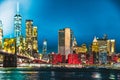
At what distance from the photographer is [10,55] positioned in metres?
189

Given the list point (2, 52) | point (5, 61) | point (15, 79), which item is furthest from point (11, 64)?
point (15, 79)

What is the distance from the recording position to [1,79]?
116 m

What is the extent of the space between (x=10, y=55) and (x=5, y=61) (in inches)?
395

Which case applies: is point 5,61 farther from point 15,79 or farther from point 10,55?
point 15,79

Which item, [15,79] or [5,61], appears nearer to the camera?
[15,79]

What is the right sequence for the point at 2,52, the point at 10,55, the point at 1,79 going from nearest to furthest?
the point at 1,79 → the point at 2,52 → the point at 10,55

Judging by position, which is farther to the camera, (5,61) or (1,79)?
(5,61)

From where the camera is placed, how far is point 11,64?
645ft

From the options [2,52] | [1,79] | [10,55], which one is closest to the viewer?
[1,79]

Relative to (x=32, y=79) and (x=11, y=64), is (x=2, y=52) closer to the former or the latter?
(x=11, y=64)

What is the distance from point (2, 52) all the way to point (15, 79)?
54164 mm

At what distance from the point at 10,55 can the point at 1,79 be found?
73521mm

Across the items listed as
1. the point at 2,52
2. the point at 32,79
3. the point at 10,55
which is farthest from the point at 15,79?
the point at 10,55

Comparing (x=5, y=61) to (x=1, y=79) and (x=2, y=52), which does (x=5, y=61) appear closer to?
(x=2, y=52)
